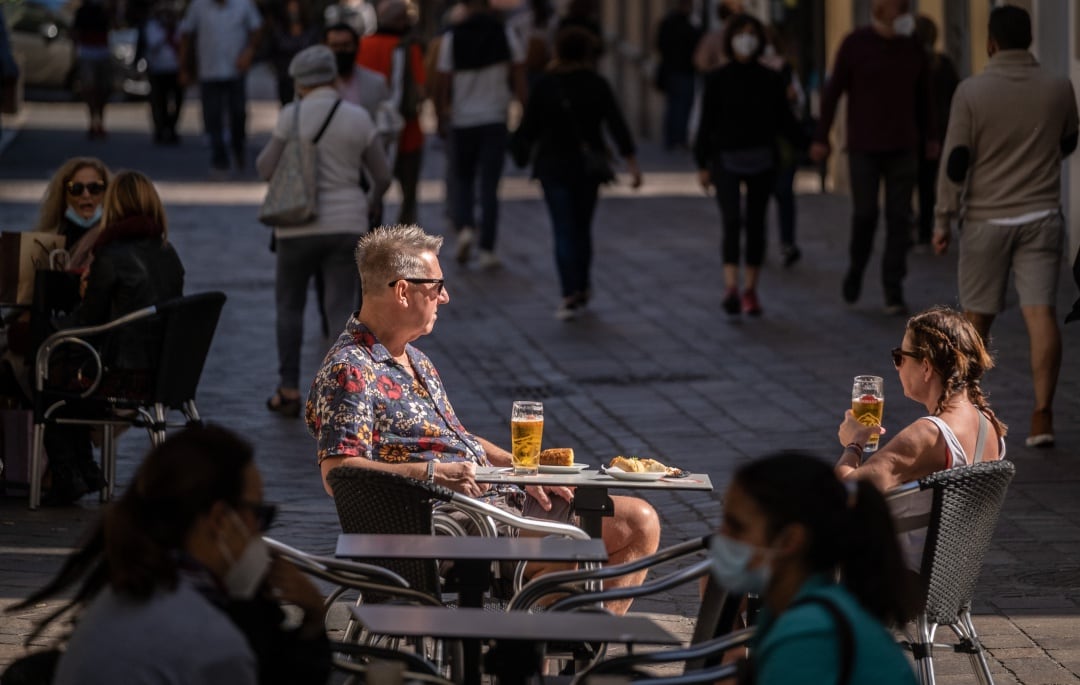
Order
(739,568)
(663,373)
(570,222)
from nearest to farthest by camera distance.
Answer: (739,568) → (663,373) → (570,222)

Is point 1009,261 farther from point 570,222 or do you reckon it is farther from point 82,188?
point 570,222

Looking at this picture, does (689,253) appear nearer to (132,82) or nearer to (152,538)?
(152,538)

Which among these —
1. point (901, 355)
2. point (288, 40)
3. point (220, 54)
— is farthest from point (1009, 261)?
point (220, 54)

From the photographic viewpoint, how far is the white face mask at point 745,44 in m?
13.3

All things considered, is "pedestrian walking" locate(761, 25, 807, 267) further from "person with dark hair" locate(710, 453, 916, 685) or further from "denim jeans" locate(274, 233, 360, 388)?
"person with dark hair" locate(710, 453, 916, 685)

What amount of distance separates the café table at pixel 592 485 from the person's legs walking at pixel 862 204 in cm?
792

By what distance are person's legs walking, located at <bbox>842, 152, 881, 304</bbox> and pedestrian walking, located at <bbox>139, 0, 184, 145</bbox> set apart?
51.7 feet

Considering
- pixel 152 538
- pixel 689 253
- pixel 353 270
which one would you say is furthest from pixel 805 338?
pixel 152 538

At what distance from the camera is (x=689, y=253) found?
17.3m

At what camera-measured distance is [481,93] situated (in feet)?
51.9

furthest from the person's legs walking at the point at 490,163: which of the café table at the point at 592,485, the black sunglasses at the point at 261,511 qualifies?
the black sunglasses at the point at 261,511

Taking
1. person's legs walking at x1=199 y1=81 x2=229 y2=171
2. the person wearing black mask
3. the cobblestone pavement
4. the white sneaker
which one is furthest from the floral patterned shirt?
person's legs walking at x1=199 y1=81 x2=229 y2=171

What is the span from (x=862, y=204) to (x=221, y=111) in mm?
11759

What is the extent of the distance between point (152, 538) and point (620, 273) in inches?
500
